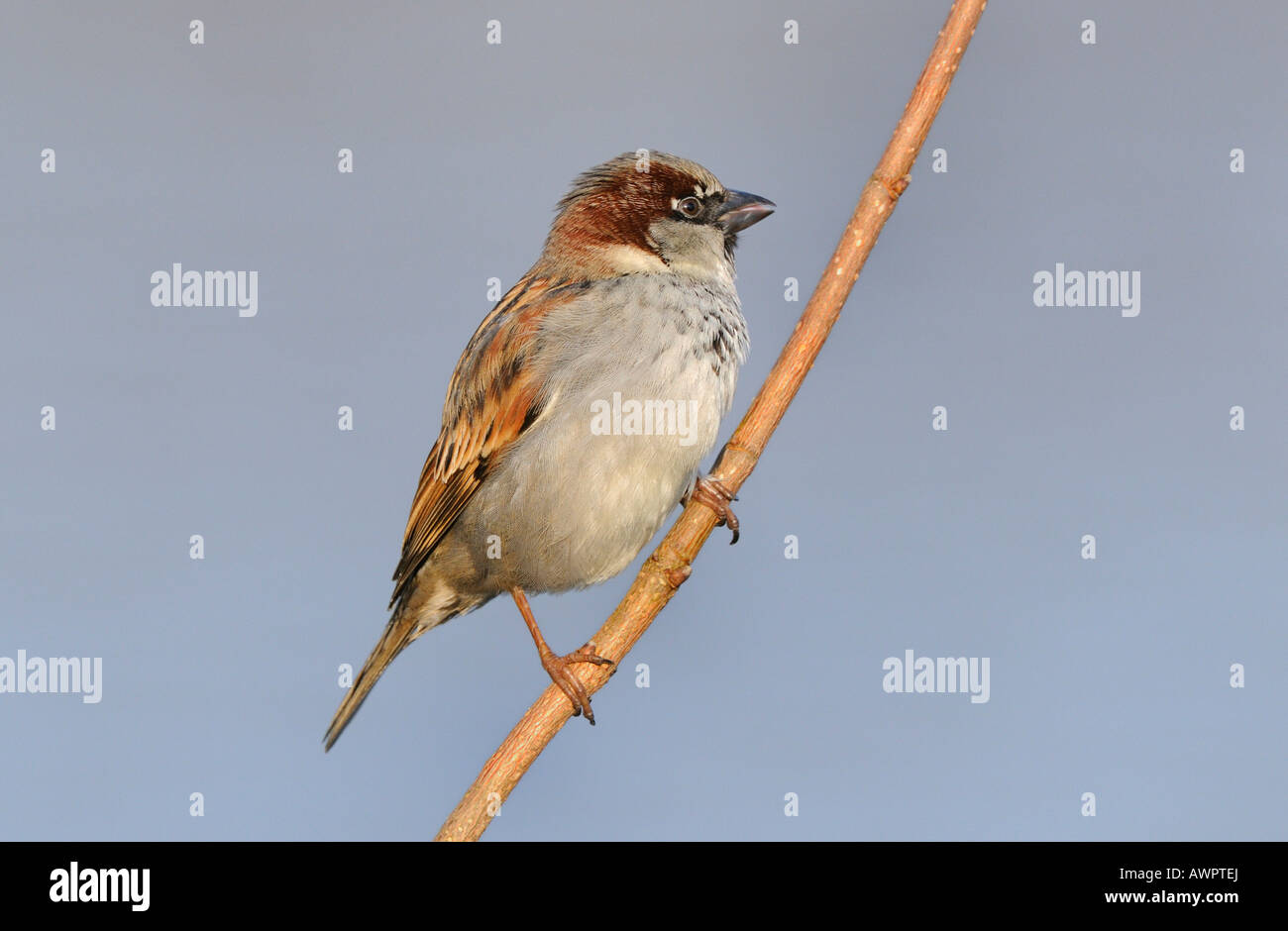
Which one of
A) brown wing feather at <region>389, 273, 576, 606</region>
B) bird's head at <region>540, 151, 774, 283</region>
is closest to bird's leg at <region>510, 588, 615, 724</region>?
brown wing feather at <region>389, 273, 576, 606</region>

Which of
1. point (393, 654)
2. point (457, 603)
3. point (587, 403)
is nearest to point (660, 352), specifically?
point (587, 403)

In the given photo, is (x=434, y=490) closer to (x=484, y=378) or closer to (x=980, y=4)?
(x=484, y=378)

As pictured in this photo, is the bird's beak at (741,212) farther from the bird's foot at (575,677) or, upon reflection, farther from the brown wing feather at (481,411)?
the bird's foot at (575,677)

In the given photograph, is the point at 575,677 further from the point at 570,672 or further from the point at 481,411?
the point at 481,411

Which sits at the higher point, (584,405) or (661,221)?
(661,221)

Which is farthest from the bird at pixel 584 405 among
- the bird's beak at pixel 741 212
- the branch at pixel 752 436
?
the branch at pixel 752 436

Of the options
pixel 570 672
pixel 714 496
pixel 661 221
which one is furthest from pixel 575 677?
pixel 661 221
